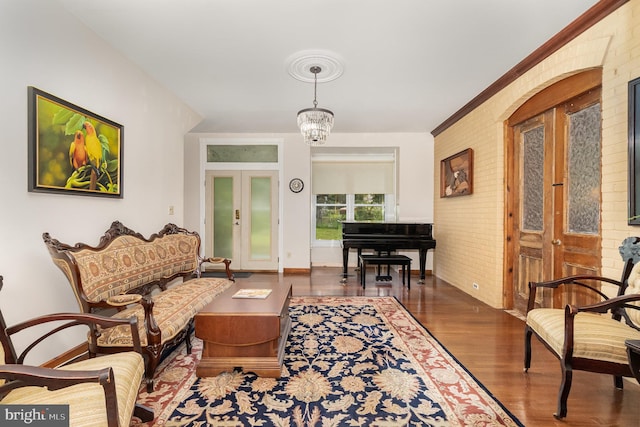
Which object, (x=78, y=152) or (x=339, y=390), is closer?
(x=339, y=390)

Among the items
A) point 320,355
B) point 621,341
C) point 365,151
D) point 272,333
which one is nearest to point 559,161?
point 621,341

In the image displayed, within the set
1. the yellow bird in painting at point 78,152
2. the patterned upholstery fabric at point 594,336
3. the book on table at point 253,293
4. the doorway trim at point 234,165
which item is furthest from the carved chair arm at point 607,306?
the doorway trim at point 234,165

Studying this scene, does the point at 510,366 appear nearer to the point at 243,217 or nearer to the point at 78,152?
the point at 78,152

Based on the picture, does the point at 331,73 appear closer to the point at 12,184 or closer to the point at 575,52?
the point at 575,52

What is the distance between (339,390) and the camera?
2.00 metres

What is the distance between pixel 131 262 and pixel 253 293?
118 centimetres

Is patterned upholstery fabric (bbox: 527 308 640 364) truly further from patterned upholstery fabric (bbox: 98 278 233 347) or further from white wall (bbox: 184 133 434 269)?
white wall (bbox: 184 133 434 269)

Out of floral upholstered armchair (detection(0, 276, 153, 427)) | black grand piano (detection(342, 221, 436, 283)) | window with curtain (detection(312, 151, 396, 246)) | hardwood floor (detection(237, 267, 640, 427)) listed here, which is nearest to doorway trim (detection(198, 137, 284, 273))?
window with curtain (detection(312, 151, 396, 246))

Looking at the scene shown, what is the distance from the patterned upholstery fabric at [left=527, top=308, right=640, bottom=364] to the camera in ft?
5.47

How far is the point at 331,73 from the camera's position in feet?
10.8

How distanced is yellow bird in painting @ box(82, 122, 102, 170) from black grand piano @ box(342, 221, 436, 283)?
3557 mm

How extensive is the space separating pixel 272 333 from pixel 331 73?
2.76 meters

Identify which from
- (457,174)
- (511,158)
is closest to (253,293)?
(511,158)

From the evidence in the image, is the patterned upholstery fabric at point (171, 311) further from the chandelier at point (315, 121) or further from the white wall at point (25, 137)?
the chandelier at point (315, 121)
